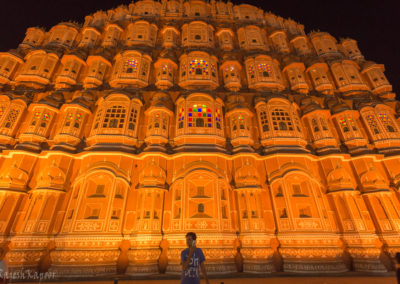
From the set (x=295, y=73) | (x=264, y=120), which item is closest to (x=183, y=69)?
(x=264, y=120)

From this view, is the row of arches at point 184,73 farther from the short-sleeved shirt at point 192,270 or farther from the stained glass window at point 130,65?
the short-sleeved shirt at point 192,270

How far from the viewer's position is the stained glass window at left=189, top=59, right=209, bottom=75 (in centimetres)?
1838

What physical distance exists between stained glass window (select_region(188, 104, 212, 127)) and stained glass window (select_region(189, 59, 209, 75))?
4.40m

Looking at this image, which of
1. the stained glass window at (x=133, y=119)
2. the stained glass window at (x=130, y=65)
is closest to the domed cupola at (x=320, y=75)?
the stained glass window at (x=133, y=119)

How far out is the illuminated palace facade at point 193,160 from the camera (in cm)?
1131

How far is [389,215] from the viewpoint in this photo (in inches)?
497

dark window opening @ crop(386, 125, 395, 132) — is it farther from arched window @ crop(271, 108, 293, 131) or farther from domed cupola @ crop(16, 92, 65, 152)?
domed cupola @ crop(16, 92, 65, 152)

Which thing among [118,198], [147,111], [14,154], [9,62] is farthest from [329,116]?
[9,62]

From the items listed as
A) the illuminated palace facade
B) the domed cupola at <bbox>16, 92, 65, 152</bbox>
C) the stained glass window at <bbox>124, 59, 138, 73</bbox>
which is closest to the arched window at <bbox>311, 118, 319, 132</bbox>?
the illuminated palace facade

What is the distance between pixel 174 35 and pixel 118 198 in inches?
724

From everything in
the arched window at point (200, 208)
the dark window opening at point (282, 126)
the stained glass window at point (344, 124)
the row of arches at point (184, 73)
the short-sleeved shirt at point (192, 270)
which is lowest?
the short-sleeved shirt at point (192, 270)

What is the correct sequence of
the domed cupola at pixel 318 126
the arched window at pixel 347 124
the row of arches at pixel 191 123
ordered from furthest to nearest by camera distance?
the arched window at pixel 347 124 < the domed cupola at pixel 318 126 < the row of arches at pixel 191 123

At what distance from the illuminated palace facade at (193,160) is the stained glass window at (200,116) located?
0.30 ft

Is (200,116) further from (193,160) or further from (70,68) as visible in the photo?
(70,68)
